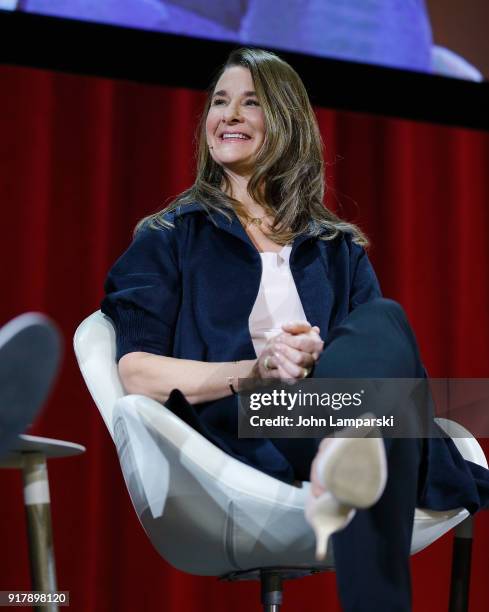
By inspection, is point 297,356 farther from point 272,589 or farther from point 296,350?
point 272,589

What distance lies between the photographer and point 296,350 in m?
1.12

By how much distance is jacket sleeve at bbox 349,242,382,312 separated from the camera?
1512 mm

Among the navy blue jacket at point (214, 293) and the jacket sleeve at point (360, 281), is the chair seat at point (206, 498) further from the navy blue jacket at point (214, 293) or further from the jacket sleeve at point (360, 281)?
the jacket sleeve at point (360, 281)

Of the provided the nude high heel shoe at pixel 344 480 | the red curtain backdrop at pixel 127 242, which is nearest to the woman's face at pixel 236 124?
the red curtain backdrop at pixel 127 242

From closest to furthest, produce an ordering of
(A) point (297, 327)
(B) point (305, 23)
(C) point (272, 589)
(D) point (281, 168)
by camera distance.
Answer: (A) point (297, 327) → (C) point (272, 589) → (D) point (281, 168) → (B) point (305, 23)

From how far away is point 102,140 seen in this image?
88.8 inches

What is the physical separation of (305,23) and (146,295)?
1.42 metres

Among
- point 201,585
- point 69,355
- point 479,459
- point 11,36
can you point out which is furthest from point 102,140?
point 479,459

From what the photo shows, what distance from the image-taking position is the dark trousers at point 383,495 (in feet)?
3.24

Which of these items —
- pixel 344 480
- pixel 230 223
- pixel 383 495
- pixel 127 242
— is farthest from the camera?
→ pixel 127 242

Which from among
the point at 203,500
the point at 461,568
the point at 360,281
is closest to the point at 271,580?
the point at 203,500

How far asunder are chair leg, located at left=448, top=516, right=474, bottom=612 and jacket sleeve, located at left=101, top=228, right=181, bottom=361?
514mm

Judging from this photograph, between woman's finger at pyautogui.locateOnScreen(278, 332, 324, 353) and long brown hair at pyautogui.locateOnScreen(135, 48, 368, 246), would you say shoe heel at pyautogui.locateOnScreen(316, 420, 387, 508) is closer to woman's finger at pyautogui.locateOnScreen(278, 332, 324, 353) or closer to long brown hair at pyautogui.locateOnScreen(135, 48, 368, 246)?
woman's finger at pyautogui.locateOnScreen(278, 332, 324, 353)

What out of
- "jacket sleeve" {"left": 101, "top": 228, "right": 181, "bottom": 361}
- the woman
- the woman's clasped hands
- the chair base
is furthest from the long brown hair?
the chair base
